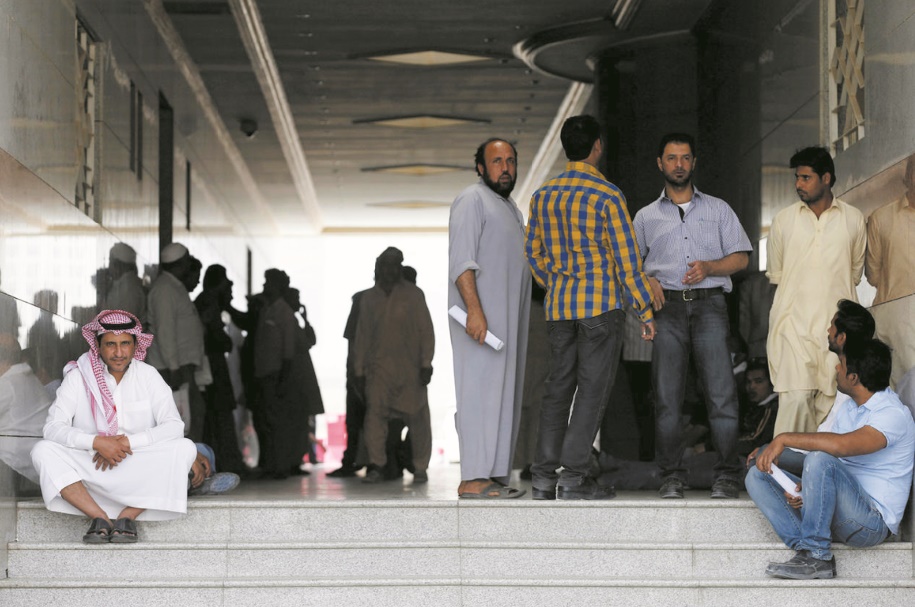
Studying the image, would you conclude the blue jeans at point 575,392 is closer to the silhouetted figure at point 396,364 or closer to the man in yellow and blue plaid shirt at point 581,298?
the man in yellow and blue plaid shirt at point 581,298

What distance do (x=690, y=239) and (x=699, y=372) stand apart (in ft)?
2.02

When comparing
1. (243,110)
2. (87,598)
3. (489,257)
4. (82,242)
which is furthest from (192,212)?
(87,598)

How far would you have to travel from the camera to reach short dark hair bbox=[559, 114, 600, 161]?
20.4ft

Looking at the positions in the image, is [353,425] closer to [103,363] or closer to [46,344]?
[46,344]

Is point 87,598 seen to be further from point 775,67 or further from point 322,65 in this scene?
point 322,65

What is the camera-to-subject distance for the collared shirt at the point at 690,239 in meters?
6.37

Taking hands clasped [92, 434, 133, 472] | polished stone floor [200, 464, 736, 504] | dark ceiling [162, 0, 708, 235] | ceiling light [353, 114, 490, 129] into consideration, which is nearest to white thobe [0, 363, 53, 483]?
hands clasped [92, 434, 133, 472]

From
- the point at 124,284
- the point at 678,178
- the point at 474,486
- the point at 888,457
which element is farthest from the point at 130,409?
the point at 888,457

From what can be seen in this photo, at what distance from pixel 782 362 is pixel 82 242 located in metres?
3.72

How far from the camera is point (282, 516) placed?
5.82 meters

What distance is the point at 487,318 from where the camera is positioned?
20.9 ft

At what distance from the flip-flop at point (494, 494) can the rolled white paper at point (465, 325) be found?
622 millimetres

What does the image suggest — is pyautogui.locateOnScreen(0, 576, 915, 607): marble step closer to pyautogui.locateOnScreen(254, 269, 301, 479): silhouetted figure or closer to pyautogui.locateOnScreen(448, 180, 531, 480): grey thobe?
pyautogui.locateOnScreen(448, 180, 531, 480): grey thobe

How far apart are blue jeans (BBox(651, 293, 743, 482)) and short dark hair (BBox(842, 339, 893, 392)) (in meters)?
0.82
